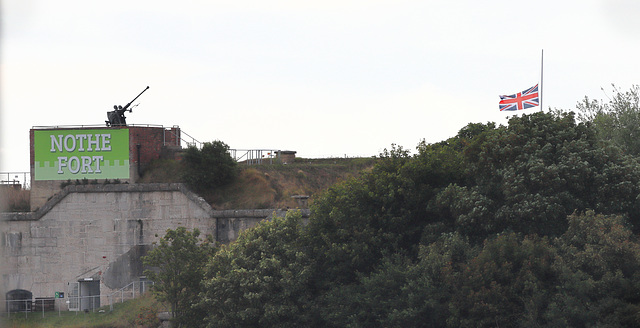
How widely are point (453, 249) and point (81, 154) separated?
84.0 ft

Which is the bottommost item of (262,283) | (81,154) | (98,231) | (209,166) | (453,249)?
(262,283)

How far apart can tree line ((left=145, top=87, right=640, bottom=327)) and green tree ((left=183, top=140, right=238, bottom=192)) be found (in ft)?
26.9

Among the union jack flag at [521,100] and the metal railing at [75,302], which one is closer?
the union jack flag at [521,100]

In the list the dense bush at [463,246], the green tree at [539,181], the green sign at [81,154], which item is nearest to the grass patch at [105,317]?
the dense bush at [463,246]

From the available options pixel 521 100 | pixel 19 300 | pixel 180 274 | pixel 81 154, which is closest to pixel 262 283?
pixel 180 274

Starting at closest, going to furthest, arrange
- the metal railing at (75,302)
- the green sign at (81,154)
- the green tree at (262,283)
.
A: the green tree at (262,283), the metal railing at (75,302), the green sign at (81,154)

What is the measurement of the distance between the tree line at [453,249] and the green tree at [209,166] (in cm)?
819

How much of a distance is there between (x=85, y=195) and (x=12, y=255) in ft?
19.3

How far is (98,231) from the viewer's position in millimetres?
46438

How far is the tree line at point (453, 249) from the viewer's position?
30.9 metres

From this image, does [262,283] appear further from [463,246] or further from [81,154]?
[81,154]

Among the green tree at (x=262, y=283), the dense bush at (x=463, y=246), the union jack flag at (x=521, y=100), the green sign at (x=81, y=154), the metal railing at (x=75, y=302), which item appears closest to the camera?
the dense bush at (x=463, y=246)

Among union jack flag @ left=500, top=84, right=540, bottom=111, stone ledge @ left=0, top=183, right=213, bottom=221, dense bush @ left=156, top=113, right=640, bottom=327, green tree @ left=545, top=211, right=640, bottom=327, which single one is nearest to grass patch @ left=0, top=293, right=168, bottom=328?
stone ledge @ left=0, top=183, right=213, bottom=221

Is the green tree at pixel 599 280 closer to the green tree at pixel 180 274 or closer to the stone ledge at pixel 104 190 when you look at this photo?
the green tree at pixel 180 274
